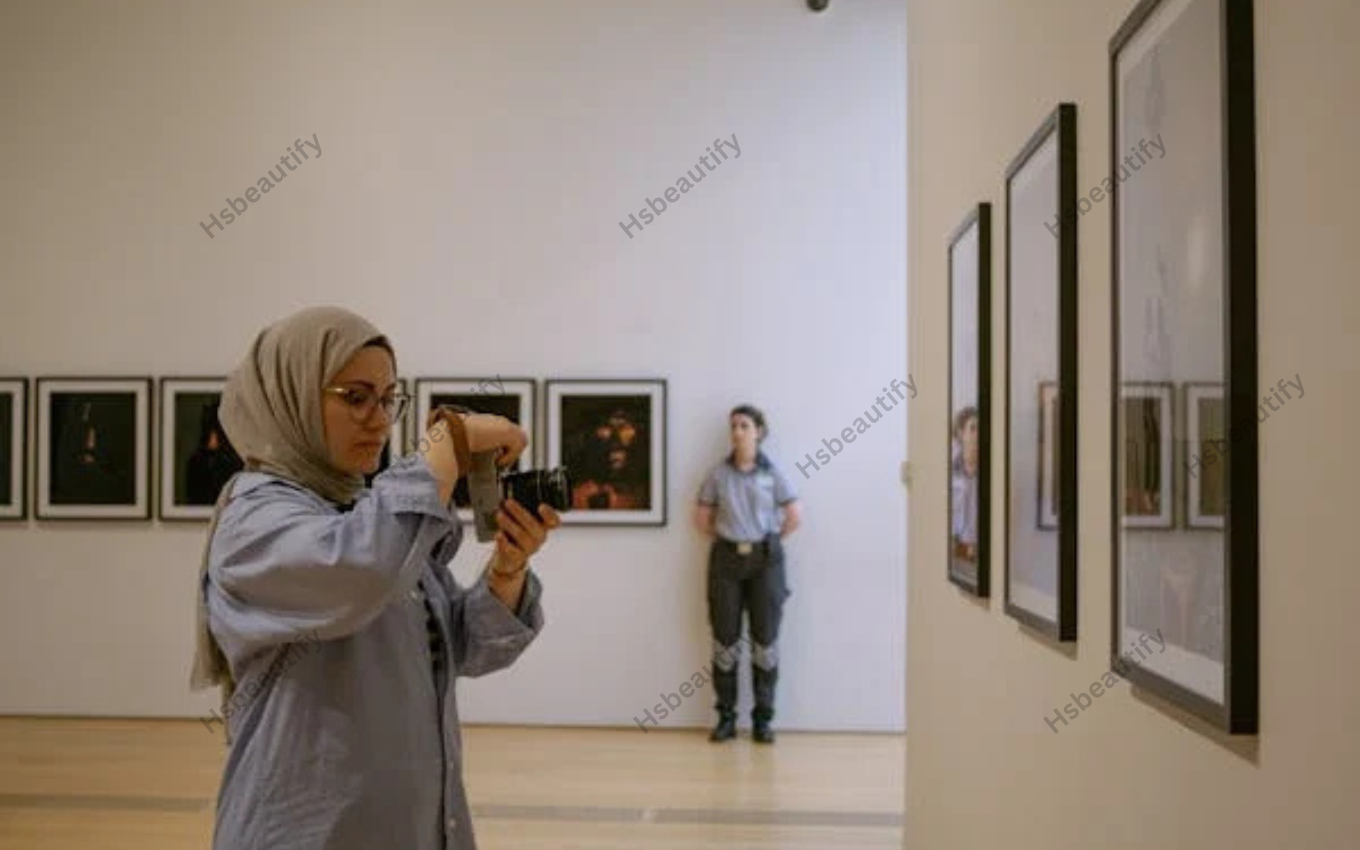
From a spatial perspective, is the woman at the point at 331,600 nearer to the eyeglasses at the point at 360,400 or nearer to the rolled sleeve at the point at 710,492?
the eyeglasses at the point at 360,400

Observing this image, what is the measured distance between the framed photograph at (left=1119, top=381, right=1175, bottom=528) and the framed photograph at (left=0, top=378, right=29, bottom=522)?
30.4 feet

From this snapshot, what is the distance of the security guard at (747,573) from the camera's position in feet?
29.0

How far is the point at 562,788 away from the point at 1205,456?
617 centimetres

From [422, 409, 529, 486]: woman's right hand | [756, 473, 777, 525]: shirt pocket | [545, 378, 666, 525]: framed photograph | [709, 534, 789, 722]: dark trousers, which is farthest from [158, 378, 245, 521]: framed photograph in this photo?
[422, 409, 529, 486]: woman's right hand

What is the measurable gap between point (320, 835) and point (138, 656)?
27.0ft

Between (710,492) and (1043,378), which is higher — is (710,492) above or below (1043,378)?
below

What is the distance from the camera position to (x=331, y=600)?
197cm

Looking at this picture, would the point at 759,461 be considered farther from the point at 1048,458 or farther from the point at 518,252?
the point at 1048,458

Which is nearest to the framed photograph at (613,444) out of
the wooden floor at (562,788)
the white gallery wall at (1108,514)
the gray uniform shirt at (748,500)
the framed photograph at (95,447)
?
the gray uniform shirt at (748,500)

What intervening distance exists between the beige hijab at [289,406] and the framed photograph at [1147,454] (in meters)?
1.26

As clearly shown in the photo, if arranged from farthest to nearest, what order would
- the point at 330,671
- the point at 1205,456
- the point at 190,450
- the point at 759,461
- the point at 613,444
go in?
1. the point at 190,450
2. the point at 613,444
3. the point at 759,461
4. the point at 330,671
5. the point at 1205,456

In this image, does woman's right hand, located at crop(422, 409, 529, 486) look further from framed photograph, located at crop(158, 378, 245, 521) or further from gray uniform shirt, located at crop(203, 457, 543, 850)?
framed photograph, located at crop(158, 378, 245, 521)

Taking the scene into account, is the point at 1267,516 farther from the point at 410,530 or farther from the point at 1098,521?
the point at 410,530

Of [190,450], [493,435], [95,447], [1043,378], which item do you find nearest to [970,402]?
[1043,378]
